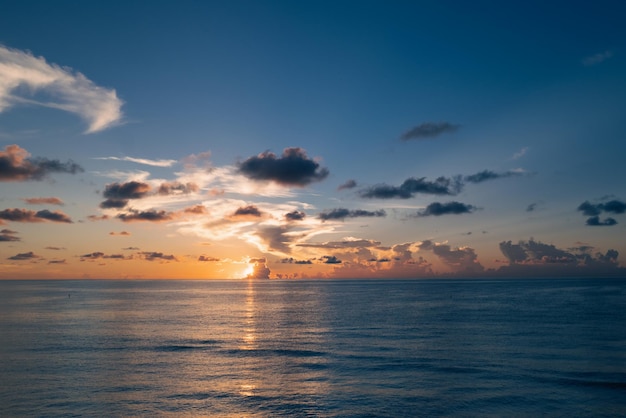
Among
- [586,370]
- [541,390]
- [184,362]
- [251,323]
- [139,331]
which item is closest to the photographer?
[541,390]

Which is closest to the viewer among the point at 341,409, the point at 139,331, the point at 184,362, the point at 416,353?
the point at 341,409

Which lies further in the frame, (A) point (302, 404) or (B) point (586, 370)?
(B) point (586, 370)

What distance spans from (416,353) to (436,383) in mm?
16540

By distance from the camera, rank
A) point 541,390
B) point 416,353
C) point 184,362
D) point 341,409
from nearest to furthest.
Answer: point 341,409 < point 541,390 < point 184,362 < point 416,353

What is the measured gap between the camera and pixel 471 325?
3856 inches

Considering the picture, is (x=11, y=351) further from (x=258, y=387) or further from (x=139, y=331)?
(x=258, y=387)

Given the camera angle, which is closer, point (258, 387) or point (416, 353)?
point (258, 387)

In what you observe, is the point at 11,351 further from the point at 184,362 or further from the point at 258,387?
the point at 258,387

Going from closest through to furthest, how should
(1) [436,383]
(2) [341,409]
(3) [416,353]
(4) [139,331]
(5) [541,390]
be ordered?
(2) [341,409]
(5) [541,390]
(1) [436,383]
(3) [416,353]
(4) [139,331]

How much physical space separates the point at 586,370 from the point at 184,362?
51.1 metres

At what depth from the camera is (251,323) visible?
4341 inches

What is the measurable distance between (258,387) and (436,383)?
19675 mm

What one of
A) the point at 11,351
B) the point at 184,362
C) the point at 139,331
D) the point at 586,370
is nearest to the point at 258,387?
the point at 184,362

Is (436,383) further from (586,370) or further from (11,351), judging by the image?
(11,351)
